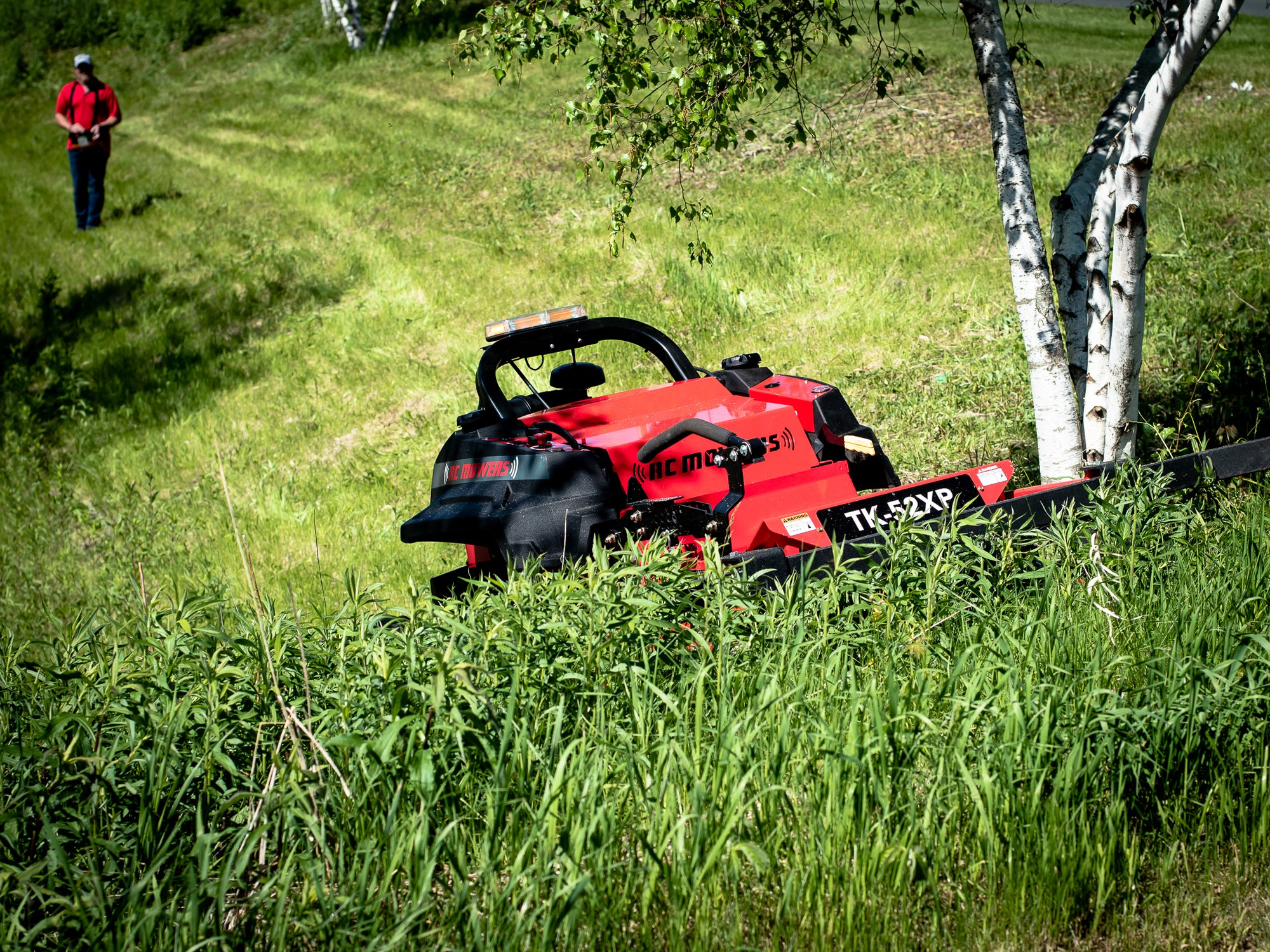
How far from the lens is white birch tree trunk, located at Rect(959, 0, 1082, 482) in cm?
469

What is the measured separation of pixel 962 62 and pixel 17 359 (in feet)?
47.0

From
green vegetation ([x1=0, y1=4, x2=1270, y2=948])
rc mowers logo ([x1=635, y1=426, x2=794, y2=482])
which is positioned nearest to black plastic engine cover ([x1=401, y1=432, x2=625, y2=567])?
rc mowers logo ([x1=635, y1=426, x2=794, y2=482])

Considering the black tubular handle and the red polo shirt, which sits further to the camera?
the red polo shirt

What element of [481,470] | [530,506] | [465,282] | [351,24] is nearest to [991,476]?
[530,506]

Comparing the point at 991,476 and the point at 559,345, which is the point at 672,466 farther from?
the point at 991,476

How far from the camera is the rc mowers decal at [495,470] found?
169 inches

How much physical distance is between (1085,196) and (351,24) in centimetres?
2739

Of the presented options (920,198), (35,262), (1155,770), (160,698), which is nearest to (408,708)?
(160,698)

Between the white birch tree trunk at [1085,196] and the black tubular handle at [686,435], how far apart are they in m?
1.91

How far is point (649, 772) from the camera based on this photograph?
2656mm

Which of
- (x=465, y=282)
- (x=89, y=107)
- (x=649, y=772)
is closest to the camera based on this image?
(x=649, y=772)

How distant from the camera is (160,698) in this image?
2.94 meters

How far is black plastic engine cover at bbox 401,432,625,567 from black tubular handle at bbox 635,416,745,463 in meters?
0.23

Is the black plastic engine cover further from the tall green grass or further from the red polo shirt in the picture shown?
the red polo shirt
